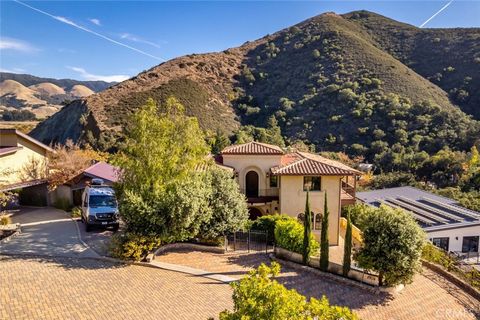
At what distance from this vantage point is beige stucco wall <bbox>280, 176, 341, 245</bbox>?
76.8 feet

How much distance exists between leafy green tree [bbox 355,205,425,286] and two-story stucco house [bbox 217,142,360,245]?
6.24 metres

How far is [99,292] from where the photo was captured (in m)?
13.0

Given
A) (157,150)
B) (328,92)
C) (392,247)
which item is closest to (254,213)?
(157,150)

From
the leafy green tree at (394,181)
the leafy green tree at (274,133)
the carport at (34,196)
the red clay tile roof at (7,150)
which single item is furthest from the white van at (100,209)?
the leafy green tree at (274,133)

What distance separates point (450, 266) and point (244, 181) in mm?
14265

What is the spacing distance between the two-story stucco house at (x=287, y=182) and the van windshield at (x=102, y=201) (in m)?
8.80

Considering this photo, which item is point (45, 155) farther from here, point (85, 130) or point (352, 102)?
point (352, 102)

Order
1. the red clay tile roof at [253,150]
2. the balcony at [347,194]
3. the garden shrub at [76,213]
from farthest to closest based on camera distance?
the red clay tile roof at [253,150], the balcony at [347,194], the garden shrub at [76,213]

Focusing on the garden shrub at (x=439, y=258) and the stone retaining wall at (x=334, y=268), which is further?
the garden shrub at (x=439, y=258)

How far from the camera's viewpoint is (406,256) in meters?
16.1

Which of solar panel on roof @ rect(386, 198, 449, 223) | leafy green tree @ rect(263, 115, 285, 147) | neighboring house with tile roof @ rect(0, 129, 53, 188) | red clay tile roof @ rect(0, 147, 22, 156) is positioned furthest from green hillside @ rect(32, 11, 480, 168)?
red clay tile roof @ rect(0, 147, 22, 156)

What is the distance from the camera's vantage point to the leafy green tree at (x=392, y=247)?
1614cm

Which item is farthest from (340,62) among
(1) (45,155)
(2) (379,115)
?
(1) (45,155)

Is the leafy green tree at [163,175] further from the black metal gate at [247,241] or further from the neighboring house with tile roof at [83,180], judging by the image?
the neighboring house with tile roof at [83,180]
